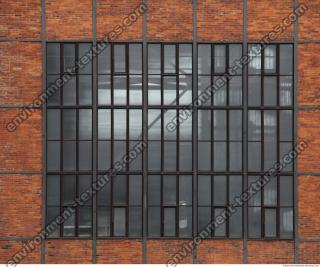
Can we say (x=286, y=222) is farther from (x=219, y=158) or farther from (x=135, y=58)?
(x=135, y=58)

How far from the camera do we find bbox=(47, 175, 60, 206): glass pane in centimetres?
1697

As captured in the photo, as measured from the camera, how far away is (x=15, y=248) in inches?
662

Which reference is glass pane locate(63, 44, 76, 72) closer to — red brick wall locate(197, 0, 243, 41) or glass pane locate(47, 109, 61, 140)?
glass pane locate(47, 109, 61, 140)

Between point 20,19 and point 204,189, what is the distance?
8846 millimetres

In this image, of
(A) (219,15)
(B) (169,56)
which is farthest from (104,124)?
(A) (219,15)

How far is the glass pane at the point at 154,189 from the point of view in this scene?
1697 cm

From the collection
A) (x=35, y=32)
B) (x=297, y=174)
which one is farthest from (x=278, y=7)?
(x=35, y=32)

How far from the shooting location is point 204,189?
55.8 feet

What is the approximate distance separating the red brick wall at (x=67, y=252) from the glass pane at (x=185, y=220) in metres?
3.23

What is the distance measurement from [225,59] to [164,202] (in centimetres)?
549

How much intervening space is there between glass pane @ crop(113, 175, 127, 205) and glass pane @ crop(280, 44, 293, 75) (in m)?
6.80

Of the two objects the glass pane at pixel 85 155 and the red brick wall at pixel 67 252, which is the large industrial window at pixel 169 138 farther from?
the red brick wall at pixel 67 252

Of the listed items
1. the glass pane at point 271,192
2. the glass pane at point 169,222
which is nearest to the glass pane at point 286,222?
the glass pane at point 271,192

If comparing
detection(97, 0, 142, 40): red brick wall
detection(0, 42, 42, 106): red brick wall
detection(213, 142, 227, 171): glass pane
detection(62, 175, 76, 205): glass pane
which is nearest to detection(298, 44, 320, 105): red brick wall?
detection(213, 142, 227, 171): glass pane
